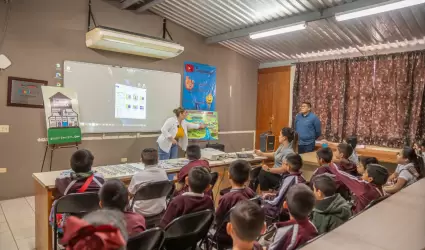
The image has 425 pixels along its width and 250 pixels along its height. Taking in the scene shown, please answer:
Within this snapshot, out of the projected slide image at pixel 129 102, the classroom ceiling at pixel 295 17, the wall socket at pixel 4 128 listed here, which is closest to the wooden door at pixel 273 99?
the classroom ceiling at pixel 295 17

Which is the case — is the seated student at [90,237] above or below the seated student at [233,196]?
above

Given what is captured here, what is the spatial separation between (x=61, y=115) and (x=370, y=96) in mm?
5451

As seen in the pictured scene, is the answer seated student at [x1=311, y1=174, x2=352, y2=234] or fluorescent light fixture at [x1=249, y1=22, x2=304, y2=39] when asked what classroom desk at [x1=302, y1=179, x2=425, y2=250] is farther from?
fluorescent light fixture at [x1=249, y1=22, x2=304, y2=39]

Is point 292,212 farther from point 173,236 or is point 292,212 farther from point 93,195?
point 93,195

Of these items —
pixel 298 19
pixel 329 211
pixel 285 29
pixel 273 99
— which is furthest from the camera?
pixel 273 99

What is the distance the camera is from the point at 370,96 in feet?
18.6

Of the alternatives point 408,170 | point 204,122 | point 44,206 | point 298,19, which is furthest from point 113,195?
point 204,122

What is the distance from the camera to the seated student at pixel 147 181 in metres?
2.41

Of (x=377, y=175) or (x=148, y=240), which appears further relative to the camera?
(x=377, y=175)

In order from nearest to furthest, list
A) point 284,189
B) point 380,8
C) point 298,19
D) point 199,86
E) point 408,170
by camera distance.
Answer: point 284,189, point 408,170, point 380,8, point 298,19, point 199,86

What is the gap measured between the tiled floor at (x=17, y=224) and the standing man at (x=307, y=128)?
4.27 meters

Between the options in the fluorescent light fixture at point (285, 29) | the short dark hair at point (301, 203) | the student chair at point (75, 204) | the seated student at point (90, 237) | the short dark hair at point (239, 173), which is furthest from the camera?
the fluorescent light fixture at point (285, 29)

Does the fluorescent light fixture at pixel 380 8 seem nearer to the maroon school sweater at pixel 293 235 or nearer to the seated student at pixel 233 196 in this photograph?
the seated student at pixel 233 196

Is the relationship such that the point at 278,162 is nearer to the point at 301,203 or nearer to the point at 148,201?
the point at 148,201
